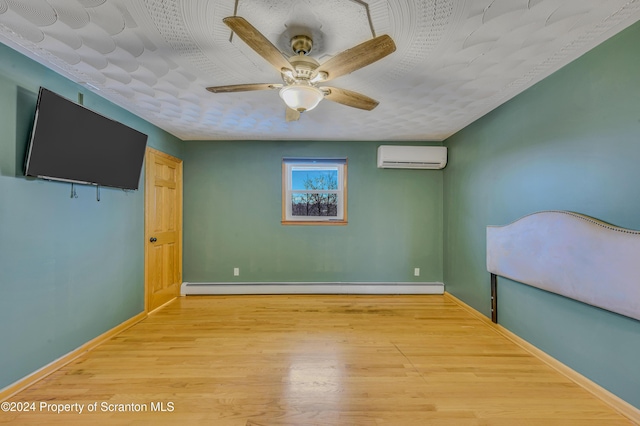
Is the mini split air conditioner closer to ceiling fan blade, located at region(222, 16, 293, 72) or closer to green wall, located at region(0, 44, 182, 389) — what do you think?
ceiling fan blade, located at region(222, 16, 293, 72)

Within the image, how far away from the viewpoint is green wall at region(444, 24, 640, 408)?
155 centimetres

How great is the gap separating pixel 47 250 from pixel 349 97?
8.48 ft

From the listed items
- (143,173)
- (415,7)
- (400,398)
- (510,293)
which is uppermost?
(415,7)

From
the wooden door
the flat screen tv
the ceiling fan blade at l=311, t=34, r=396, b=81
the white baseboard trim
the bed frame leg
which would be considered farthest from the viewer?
the white baseboard trim

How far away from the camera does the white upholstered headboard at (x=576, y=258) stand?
4.76 ft

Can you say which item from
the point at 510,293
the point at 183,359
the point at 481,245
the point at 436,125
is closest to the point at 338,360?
the point at 183,359

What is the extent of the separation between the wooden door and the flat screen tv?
539 mm

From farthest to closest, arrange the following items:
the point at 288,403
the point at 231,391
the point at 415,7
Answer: the point at 231,391
the point at 288,403
the point at 415,7

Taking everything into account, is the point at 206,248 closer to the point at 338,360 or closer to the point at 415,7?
the point at 338,360

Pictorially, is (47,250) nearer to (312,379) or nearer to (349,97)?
(312,379)

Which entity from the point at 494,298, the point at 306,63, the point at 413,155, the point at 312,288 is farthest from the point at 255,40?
the point at 312,288

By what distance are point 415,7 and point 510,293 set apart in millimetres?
2616

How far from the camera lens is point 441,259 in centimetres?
388

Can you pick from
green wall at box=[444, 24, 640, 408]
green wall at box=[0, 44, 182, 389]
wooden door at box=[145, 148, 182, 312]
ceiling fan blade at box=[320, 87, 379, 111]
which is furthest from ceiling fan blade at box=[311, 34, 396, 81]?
wooden door at box=[145, 148, 182, 312]
